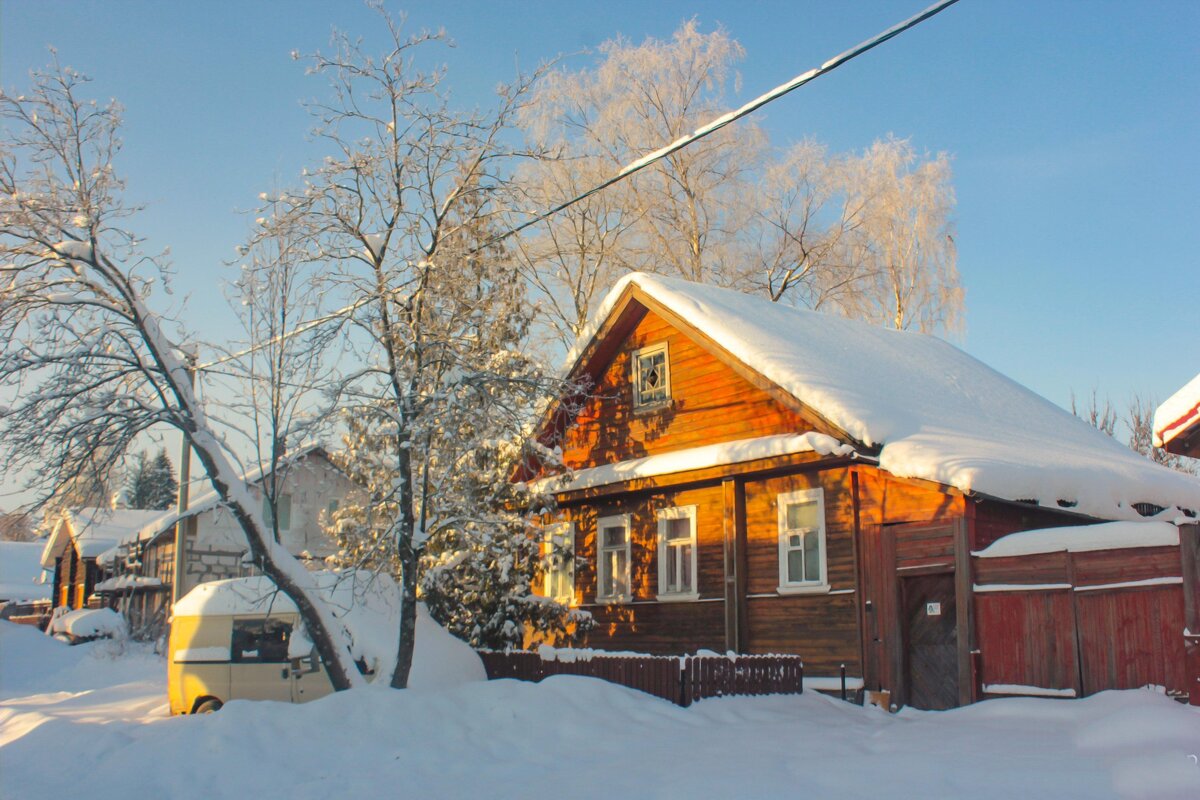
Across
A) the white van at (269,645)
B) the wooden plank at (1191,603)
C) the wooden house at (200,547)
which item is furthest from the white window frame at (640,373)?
the wooden house at (200,547)

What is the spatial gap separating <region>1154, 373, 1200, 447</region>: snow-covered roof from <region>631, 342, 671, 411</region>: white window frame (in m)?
10.7

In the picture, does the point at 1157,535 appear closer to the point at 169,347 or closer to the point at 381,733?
the point at 381,733

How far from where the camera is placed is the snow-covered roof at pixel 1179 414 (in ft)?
28.2

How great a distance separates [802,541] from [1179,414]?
844 cm

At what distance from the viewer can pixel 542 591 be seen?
21.7 metres

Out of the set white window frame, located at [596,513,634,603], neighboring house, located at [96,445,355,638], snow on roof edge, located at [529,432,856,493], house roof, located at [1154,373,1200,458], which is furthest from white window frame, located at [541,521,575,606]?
neighboring house, located at [96,445,355,638]

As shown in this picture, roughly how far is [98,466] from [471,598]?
23.1 feet

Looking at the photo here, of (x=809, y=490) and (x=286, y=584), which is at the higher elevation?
(x=809, y=490)

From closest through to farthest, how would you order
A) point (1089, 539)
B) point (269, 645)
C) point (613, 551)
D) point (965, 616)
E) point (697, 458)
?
point (1089, 539), point (965, 616), point (269, 645), point (697, 458), point (613, 551)

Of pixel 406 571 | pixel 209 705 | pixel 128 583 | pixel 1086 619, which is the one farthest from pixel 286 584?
pixel 128 583

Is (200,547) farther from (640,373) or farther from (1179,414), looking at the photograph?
(1179,414)

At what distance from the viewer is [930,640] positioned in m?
14.8

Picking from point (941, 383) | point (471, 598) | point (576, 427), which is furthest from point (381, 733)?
point (941, 383)

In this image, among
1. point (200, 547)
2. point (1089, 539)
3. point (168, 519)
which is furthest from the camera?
point (200, 547)
